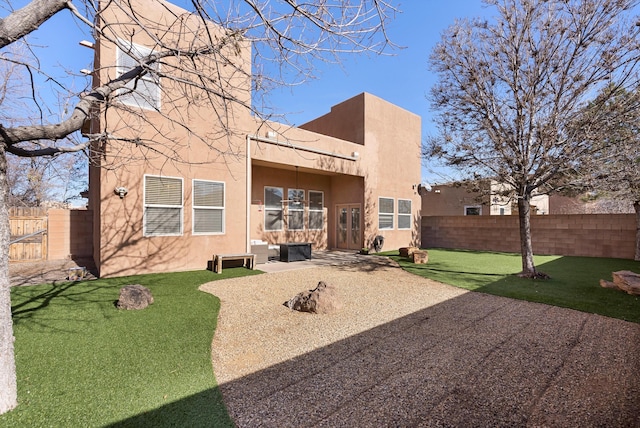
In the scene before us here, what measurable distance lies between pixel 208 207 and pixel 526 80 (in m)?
8.39

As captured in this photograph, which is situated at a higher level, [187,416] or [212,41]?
[212,41]

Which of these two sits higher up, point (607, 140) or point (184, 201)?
point (607, 140)

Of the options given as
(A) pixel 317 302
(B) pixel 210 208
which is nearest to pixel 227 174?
(B) pixel 210 208

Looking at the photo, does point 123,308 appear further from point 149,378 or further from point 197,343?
point 149,378

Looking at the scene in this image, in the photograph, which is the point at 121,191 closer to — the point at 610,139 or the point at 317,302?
the point at 317,302

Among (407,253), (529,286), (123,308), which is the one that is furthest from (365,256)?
(123,308)

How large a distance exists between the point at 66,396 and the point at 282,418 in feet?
5.90

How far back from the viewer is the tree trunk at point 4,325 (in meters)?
2.16

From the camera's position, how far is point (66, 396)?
2.38 meters

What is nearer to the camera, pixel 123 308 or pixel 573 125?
pixel 123 308

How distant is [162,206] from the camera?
7086 millimetres

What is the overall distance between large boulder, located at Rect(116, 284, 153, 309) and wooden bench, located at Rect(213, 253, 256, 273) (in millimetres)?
2668

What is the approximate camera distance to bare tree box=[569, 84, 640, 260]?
5965 millimetres

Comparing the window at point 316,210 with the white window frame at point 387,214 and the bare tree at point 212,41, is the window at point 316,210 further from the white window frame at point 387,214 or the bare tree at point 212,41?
the bare tree at point 212,41
